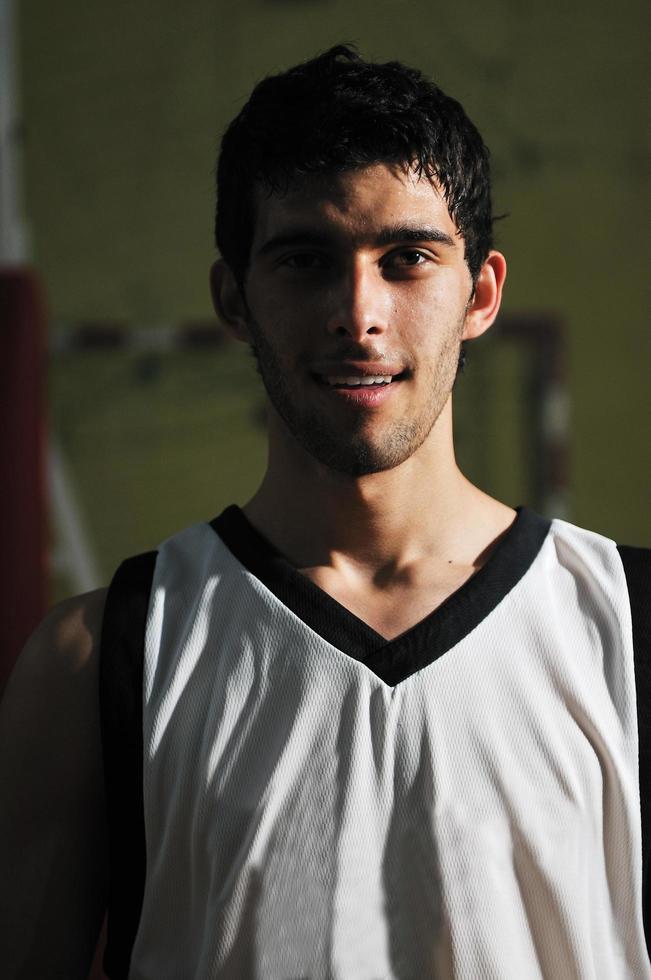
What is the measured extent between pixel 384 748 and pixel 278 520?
22cm

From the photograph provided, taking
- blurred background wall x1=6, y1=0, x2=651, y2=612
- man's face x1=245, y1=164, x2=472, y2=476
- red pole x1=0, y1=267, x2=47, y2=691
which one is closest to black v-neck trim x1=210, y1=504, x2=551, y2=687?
man's face x1=245, y1=164, x2=472, y2=476

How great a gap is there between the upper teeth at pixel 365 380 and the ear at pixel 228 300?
0.43ft

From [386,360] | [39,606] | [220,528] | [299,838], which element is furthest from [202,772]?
[39,606]

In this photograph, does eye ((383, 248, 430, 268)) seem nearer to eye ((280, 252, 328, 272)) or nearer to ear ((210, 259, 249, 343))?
eye ((280, 252, 328, 272))

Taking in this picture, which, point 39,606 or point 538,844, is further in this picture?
point 39,606

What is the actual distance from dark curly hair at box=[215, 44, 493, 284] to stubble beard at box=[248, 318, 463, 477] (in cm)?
10

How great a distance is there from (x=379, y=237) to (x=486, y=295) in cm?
16

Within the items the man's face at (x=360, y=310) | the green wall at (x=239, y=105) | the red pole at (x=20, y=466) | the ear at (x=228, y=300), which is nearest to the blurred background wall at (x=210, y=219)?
the green wall at (x=239, y=105)

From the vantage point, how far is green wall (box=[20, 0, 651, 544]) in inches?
101

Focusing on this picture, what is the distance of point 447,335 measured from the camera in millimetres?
908

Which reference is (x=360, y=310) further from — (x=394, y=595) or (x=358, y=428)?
(x=394, y=595)

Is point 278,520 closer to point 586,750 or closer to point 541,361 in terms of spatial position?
point 586,750

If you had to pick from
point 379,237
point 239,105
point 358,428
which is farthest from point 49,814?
point 239,105

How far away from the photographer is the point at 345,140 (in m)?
0.88
